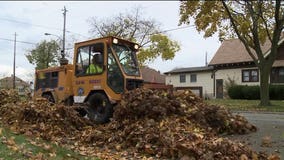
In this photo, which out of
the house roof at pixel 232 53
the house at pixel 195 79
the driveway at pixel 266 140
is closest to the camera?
the driveway at pixel 266 140

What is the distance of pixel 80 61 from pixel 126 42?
1.61 metres

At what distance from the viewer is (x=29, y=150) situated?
7172mm

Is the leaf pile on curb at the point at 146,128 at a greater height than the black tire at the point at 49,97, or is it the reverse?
the black tire at the point at 49,97

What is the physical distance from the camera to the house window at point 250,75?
132 feet

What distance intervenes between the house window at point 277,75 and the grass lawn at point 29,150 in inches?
1311

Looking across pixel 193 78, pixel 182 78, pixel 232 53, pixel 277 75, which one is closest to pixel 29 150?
pixel 277 75

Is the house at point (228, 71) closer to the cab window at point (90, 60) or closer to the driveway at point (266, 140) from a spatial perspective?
the cab window at point (90, 60)

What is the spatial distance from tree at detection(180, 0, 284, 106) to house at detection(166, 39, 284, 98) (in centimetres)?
1080

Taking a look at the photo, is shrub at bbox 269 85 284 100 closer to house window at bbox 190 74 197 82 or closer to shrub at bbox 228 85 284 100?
shrub at bbox 228 85 284 100

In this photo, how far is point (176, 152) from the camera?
24.8ft

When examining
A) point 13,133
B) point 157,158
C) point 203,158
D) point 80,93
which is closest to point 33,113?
point 13,133

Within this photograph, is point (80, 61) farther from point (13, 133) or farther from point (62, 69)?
point (13, 133)

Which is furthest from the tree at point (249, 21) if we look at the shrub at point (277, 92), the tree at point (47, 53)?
the tree at point (47, 53)

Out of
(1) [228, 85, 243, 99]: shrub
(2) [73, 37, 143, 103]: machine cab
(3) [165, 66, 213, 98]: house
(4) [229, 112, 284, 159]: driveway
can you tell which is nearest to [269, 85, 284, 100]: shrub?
(1) [228, 85, 243, 99]: shrub
